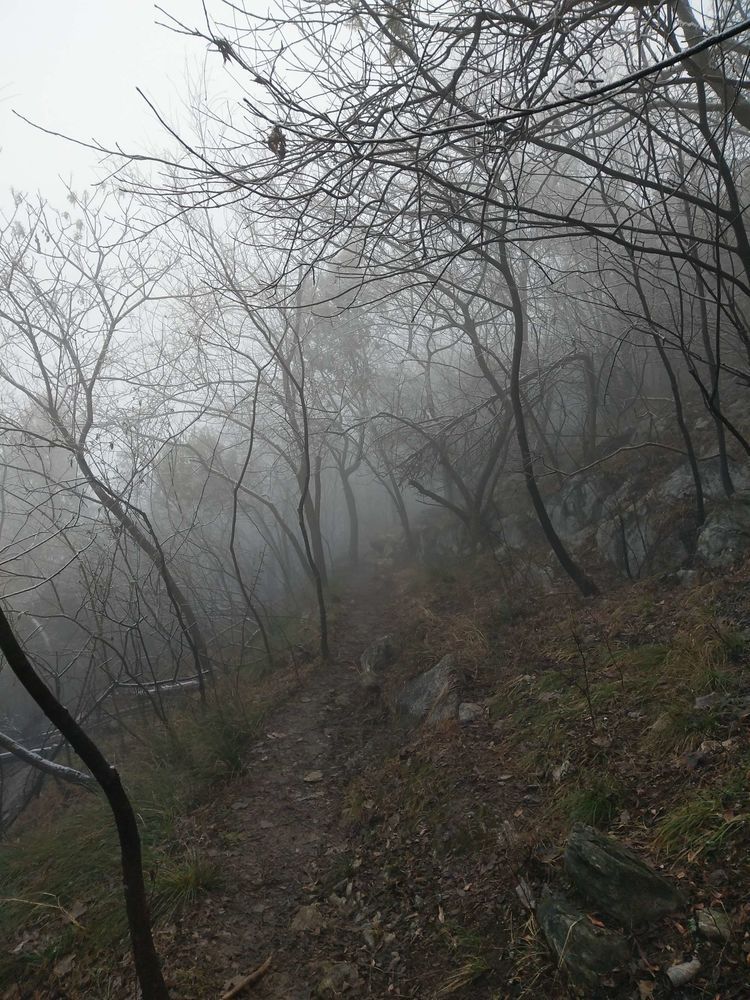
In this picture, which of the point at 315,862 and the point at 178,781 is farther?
the point at 178,781

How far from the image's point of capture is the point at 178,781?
5.38 m

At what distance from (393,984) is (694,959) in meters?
1.44

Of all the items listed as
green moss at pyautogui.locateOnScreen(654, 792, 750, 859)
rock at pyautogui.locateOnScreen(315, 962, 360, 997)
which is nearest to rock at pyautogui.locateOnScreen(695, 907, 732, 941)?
green moss at pyautogui.locateOnScreen(654, 792, 750, 859)

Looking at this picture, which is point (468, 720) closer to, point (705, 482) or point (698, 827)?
point (698, 827)

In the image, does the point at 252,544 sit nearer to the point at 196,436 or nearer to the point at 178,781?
the point at 196,436

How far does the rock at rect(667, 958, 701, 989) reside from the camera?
2406 millimetres

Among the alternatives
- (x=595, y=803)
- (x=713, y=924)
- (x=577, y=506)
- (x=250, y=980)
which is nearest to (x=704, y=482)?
(x=577, y=506)

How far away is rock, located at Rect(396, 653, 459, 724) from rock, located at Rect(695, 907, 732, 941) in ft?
9.53

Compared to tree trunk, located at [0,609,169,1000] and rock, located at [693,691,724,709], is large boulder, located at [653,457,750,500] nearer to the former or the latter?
rock, located at [693,691,724,709]

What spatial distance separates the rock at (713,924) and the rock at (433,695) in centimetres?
290

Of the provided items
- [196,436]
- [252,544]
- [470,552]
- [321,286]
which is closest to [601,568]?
[470,552]

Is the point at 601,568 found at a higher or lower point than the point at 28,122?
lower

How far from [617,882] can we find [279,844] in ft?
8.28

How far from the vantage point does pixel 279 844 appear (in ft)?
14.8
